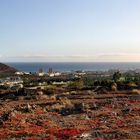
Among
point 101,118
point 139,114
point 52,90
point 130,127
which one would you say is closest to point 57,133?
point 130,127

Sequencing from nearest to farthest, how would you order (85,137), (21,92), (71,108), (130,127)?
(85,137)
(130,127)
(71,108)
(21,92)

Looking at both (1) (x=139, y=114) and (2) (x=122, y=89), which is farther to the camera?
(2) (x=122, y=89)

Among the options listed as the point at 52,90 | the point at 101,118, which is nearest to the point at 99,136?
the point at 101,118

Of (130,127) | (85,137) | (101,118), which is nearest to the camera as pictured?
(85,137)

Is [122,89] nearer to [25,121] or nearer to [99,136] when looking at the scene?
[25,121]

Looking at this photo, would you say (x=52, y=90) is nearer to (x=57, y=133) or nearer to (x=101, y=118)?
(x=101, y=118)

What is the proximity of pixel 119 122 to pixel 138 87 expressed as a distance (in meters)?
38.4

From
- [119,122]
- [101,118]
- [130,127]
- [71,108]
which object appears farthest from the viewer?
[71,108]

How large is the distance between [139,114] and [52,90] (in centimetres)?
3301

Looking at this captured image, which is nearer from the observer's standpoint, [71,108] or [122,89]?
[71,108]

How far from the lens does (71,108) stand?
4125 centimetres

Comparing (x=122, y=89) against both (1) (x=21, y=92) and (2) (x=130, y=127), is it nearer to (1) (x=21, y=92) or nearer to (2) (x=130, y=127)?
(1) (x=21, y=92)

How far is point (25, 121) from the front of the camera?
3350 centimetres

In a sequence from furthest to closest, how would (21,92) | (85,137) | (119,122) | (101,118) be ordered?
(21,92) → (101,118) → (119,122) → (85,137)
